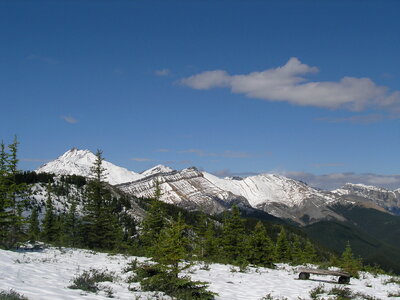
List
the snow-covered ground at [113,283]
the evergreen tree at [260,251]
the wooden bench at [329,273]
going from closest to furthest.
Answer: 1. the snow-covered ground at [113,283]
2. the wooden bench at [329,273]
3. the evergreen tree at [260,251]

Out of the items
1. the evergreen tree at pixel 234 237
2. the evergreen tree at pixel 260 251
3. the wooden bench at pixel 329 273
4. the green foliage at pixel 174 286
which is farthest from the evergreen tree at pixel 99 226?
the green foliage at pixel 174 286

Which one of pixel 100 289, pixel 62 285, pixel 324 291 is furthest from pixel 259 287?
pixel 62 285

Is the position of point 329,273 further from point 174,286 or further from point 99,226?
point 99,226

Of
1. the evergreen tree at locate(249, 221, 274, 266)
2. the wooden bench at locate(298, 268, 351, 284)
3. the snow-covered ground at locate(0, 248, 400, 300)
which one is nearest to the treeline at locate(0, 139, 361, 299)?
the evergreen tree at locate(249, 221, 274, 266)

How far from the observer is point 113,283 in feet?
51.4

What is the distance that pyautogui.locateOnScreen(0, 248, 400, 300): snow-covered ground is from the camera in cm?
1281

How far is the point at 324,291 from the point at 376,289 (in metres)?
4.95

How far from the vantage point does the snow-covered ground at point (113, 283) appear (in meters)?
12.8

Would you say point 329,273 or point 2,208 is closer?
point 329,273

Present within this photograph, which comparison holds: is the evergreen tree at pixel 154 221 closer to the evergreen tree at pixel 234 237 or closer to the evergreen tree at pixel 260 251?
the evergreen tree at pixel 234 237

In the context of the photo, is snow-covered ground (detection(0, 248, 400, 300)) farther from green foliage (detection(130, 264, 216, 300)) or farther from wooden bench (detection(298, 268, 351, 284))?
green foliage (detection(130, 264, 216, 300))

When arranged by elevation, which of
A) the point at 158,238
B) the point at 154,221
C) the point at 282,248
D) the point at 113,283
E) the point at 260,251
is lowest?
the point at 282,248

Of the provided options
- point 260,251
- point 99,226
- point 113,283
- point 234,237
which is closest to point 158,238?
point 260,251

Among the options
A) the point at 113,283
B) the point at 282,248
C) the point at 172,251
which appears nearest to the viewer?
the point at 172,251
